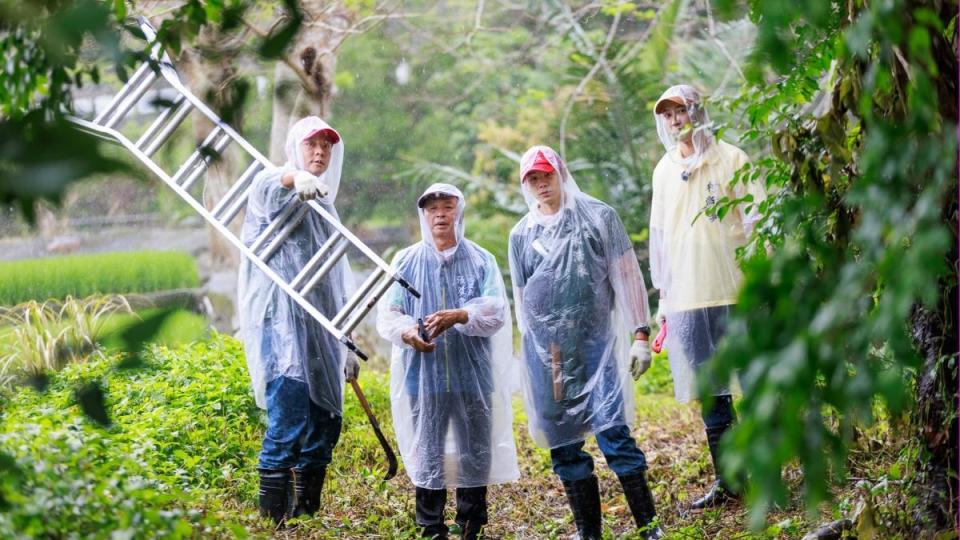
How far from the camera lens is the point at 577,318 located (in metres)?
3.70

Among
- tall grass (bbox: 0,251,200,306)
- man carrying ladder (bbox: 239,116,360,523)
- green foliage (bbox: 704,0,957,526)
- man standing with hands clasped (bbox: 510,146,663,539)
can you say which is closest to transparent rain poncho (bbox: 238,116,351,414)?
man carrying ladder (bbox: 239,116,360,523)

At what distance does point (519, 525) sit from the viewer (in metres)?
4.13

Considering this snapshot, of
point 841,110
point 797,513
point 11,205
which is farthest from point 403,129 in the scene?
point 11,205

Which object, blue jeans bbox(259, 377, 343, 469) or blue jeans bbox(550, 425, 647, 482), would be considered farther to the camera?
blue jeans bbox(259, 377, 343, 469)

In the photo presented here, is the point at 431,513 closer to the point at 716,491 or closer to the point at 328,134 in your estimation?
the point at 716,491

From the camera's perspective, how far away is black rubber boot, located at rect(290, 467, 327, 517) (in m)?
3.92

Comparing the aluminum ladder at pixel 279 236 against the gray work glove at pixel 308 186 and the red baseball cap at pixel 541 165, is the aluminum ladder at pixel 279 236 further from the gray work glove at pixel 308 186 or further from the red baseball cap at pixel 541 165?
the red baseball cap at pixel 541 165

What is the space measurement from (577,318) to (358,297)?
2.26 ft

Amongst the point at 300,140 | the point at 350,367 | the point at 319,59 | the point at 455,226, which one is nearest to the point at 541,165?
the point at 455,226

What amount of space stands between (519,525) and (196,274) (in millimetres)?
4416

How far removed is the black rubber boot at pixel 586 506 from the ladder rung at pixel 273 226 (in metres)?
1.23

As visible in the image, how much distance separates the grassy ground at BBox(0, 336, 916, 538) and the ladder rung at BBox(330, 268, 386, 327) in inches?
25.4

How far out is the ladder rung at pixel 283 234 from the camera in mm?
A: 3836

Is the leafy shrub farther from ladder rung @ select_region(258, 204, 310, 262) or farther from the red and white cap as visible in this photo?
the red and white cap
